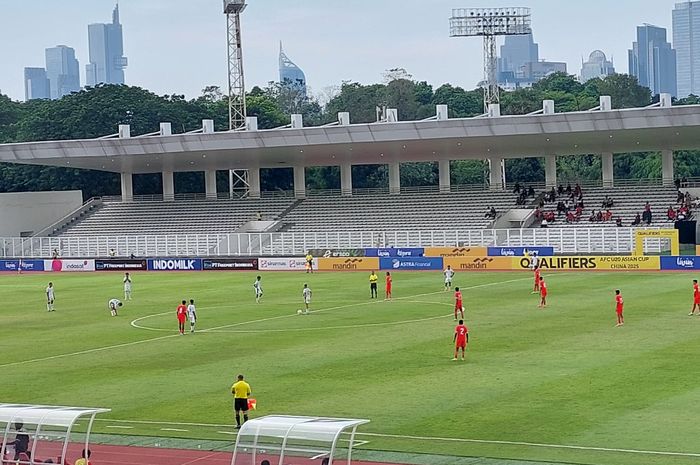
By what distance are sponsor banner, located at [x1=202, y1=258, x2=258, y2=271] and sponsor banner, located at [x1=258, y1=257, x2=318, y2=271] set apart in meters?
0.65

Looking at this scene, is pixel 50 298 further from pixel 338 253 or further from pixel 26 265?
pixel 26 265

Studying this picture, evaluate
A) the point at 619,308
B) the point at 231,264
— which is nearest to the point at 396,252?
the point at 231,264

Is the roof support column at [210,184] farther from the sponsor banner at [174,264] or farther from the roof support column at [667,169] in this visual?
the roof support column at [667,169]

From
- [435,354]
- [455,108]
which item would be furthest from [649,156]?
[435,354]

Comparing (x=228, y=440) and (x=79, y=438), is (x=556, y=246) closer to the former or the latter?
(x=228, y=440)

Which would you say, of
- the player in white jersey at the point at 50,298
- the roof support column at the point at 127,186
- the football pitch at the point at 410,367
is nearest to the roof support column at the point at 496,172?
the roof support column at the point at 127,186

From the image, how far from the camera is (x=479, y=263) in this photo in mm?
74812

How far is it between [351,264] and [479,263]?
29.3 feet

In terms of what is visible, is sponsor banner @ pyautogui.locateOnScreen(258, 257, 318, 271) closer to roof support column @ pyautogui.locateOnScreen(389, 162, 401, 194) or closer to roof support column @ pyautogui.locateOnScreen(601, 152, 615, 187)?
roof support column @ pyautogui.locateOnScreen(389, 162, 401, 194)

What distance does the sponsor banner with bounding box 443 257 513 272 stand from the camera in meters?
73.8

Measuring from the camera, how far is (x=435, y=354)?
1524 inches

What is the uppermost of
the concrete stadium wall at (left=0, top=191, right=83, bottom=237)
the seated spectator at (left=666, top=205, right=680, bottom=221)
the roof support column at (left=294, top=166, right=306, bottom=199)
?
the roof support column at (left=294, top=166, right=306, bottom=199)

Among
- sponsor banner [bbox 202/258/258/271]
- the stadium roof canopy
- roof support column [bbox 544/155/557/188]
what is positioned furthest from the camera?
roof support column [bbox 544/155/557/188]

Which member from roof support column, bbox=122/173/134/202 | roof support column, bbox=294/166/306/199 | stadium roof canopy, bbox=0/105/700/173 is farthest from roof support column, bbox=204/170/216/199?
roof support column, bbox=294/166/306/199
